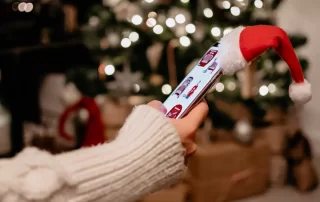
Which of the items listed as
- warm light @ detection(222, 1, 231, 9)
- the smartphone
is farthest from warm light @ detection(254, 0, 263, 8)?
the smartphone

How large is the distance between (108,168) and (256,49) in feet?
0.82

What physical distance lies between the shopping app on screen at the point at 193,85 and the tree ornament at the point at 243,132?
1246 millimetres

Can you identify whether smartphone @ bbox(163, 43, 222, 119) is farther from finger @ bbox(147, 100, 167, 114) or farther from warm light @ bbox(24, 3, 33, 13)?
warm light @ bbox(24, 3, 33, 13)

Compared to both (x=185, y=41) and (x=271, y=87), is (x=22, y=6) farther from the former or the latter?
(x=271, y=87)

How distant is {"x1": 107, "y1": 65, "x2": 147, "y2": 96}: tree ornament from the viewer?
1.98 meters

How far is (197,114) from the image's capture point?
692 millimetres

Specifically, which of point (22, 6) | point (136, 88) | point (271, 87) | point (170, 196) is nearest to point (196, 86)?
point (170, 196)

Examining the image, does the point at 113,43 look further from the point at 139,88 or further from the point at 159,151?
the point at 159,151

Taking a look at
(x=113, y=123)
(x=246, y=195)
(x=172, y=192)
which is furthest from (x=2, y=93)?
(x=246, y=195)

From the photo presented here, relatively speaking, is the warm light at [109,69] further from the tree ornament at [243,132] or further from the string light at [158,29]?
the tree ornament at [243,132]

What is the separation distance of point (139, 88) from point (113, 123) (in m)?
0.20

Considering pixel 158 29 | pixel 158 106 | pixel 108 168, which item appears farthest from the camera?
pixel 158 29

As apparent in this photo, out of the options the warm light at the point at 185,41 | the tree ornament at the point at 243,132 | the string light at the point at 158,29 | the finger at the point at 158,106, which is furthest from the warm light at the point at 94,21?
the finger at the point at 158,106

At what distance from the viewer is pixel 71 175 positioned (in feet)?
1.93
